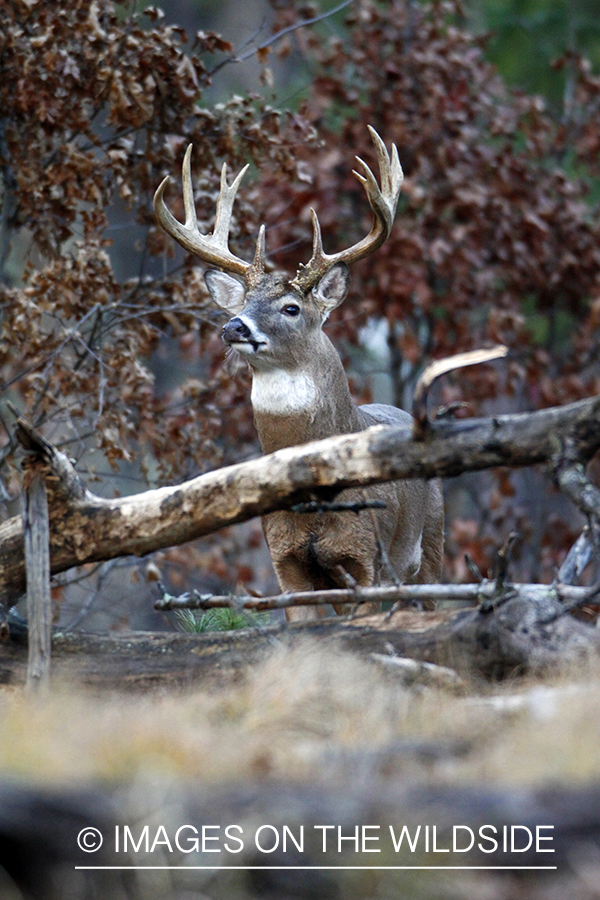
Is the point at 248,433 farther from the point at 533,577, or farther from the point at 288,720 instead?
the point at 288,720

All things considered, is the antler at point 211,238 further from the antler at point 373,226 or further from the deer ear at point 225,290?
the antler at point 373,226

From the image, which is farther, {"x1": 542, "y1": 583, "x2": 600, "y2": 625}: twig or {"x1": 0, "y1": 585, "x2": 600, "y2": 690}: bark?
{"x1": 0, "y1": 585, "x2": 600, "y2": 690}: bark

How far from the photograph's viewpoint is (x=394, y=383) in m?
11.1

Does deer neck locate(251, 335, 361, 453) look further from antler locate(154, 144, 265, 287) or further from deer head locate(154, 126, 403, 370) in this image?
antler locate(154, 144, 265, 287)

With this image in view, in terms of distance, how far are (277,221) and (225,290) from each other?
13.4 ft

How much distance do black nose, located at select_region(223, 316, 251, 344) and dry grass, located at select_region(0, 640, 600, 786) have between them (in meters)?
1.93

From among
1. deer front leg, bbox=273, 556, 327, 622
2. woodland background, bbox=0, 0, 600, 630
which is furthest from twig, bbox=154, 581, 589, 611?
woodland background, bbox=0, 0, 600, 630

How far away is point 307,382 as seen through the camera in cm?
597

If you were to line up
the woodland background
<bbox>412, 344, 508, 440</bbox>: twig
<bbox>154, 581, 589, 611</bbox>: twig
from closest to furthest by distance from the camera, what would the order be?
1. <bbox>412, 344, 508, 440</bbox>: twig
2. <bbox>154, 581, 589, 611</bbox>: twig
3. the woodland background

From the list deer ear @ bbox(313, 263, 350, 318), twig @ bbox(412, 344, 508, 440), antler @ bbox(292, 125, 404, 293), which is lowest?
twig @ bbox(412, 344, 508, 440)

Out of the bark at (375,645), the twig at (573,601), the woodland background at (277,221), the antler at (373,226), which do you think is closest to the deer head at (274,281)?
the antler at (373,226)

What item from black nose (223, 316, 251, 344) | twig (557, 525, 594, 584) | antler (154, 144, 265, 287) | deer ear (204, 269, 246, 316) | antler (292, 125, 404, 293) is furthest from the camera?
deer ear (204, 269, 246, 316)

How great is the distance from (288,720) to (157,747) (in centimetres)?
51

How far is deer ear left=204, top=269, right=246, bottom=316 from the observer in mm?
6449
